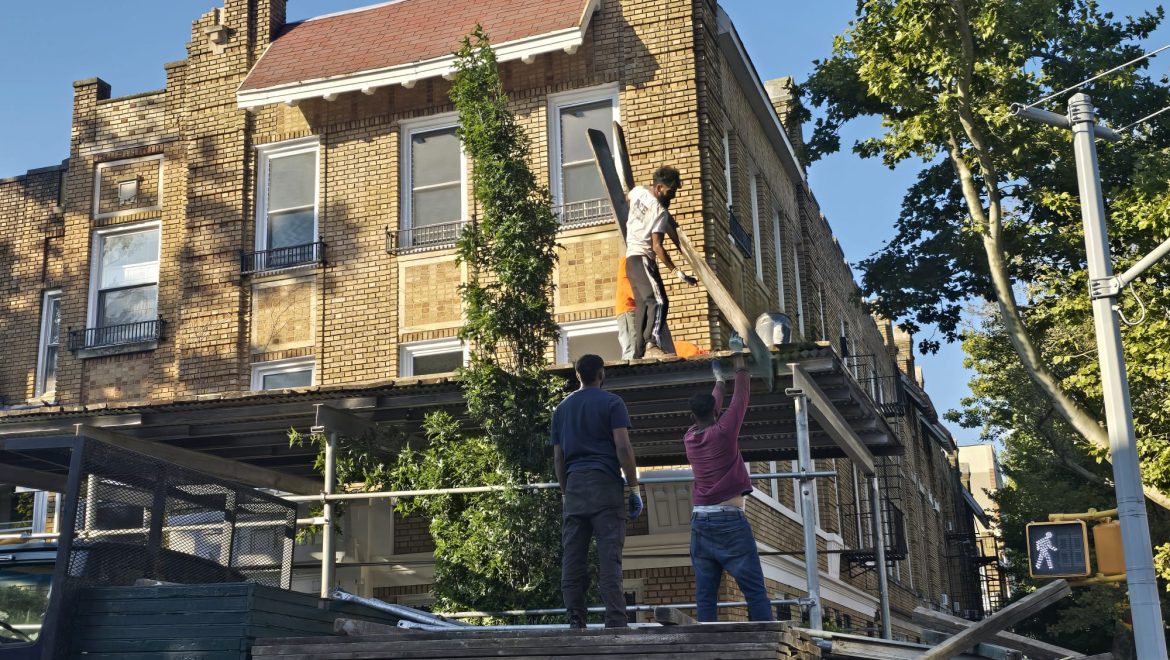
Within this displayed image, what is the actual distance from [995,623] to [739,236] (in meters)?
9.59

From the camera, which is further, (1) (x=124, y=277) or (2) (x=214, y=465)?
(1) (x=124, y=277)

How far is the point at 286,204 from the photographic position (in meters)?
19.7

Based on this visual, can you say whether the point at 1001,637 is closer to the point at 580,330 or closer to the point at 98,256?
the point at 580,330

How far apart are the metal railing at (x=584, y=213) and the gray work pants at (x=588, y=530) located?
9094mm

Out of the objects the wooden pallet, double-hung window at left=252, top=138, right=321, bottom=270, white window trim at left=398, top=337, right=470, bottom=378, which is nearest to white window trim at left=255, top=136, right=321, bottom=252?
double-hung window at left=252, top=138, right=321, bottom=270

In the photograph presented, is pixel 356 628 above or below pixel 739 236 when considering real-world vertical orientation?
below

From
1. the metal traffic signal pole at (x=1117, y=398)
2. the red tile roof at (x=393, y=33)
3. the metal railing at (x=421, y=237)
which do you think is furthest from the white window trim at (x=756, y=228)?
the metal traffic signal pole at (x=1117, y=398)

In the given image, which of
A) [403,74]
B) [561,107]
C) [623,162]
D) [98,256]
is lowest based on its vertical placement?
[623,162]

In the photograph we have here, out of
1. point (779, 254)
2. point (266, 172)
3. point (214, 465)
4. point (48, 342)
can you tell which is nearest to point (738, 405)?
point (214, 465)

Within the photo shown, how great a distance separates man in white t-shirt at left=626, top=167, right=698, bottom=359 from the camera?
13.1m

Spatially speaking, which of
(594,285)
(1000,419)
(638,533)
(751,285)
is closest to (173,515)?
(638,533)

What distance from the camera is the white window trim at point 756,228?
20.5 meters

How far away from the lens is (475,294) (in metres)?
12.7

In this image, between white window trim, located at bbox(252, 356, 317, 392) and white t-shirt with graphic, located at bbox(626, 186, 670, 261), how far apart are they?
23.1 feet
